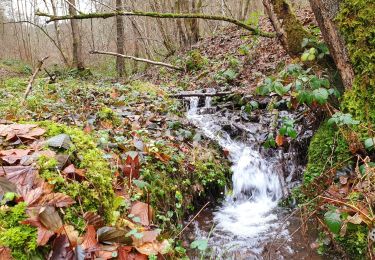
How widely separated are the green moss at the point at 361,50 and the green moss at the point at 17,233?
116 inches

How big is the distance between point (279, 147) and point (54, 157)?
3.34m

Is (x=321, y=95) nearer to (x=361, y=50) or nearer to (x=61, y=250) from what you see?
(x=361, y=50)

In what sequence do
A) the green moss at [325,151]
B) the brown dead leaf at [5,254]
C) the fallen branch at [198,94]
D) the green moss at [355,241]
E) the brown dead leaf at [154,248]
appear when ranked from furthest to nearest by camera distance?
the fallen branch at [198,94]
the green moss at [325,151]
the green moss at [355,241]
the brown dead leaf at [154,248]
the brown dead leaf at [5,254]

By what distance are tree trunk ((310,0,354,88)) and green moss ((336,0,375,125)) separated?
0.22 feet

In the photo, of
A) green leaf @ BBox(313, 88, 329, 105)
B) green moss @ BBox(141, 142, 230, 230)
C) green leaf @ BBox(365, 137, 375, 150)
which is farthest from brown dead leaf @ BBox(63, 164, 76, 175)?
green leaf @ BBox(365, 137, 375, 150)

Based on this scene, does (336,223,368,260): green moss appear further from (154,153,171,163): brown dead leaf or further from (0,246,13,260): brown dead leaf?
(0,246,13,260): brown dead leaf

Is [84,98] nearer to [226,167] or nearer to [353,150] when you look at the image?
[226,167]

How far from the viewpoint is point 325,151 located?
3596 millimetres

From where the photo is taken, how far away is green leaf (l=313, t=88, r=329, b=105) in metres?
3.18

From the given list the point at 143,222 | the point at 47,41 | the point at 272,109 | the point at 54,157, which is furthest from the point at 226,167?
the point at 47,41

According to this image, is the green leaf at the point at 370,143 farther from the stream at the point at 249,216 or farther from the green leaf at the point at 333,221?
the stream at the point at 249,216

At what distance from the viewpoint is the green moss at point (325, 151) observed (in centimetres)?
336

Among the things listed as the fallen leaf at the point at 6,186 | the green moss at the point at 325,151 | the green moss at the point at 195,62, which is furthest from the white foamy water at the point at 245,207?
the green moss at the point at 195,62

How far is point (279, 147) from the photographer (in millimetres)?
4844
